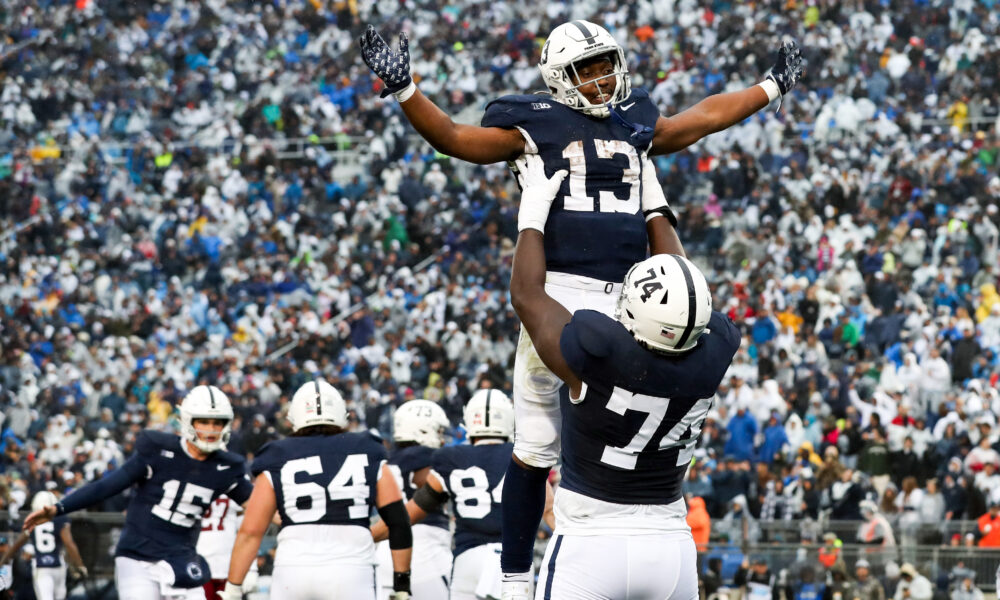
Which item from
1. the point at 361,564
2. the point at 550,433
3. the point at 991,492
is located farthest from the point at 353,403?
the point at 550,433

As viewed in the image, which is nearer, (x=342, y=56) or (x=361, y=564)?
(x=361, y=564)

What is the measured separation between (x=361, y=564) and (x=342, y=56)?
22.2m

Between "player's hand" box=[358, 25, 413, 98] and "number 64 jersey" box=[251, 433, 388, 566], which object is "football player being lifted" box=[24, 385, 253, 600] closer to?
"number 64 jersey" box=[251, 433, 388, 566]

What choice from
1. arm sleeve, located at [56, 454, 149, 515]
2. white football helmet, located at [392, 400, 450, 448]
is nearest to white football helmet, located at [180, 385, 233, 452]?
arm sleeve, located at [56, 454, 149, 515]

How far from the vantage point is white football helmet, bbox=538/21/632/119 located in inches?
241

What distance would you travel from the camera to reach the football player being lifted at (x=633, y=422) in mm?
5324

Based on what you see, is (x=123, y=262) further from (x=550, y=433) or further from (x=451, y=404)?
(x=550, y=433)

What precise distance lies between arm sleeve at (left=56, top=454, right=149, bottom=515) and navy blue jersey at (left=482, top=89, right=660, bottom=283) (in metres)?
4.02

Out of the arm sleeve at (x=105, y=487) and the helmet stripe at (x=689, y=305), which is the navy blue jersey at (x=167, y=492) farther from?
the helmet stripe at (x=689, y=305)

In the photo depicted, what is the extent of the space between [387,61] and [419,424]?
185 inches

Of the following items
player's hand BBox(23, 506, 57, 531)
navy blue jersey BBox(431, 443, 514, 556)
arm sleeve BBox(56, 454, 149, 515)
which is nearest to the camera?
player's hand BBox(23, 506, 57, 531)

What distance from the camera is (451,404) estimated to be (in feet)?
64.4

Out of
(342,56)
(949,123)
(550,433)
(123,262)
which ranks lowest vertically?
(550,433)

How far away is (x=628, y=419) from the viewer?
5.41m
